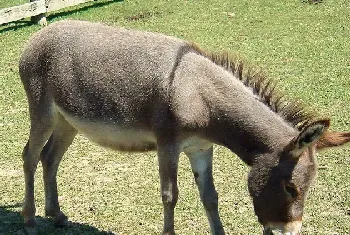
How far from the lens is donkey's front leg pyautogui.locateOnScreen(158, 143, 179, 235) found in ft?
16.9

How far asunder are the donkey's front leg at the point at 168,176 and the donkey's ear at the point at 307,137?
1030mm

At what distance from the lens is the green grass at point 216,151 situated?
622cm

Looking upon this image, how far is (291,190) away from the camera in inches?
179

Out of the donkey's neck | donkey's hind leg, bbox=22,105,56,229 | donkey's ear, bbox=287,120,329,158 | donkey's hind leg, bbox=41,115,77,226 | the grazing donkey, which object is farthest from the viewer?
Answer: donkey's hind leg, bbox=41,115,77,226

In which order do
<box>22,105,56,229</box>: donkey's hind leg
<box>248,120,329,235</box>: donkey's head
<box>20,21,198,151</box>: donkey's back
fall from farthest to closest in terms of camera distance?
<box>22,105,56,229</box>: donkey's hind leg → <box>20,21,198,151</box>: donkey's back → <box>248,120,329,235</box>: donkey's head

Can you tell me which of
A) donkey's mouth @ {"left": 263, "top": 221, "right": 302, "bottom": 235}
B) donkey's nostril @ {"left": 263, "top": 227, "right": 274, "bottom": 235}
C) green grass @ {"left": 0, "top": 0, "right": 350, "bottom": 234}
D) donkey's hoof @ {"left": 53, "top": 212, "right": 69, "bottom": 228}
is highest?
donkey's mouth @ {"left": 263, "top": 221, "right": 302, "bottom": 235}

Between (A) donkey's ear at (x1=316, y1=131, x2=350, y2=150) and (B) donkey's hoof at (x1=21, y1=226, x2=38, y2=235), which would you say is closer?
(A) donkey's ear at (x1=316, y1=131, x2=350, y2=150)

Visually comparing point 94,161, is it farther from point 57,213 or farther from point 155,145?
point 155,145

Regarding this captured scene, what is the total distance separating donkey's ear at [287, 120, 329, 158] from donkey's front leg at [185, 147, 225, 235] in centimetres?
122

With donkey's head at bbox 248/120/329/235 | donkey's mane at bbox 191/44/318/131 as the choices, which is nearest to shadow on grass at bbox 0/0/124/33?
donkey's mane at bbox 191/44/318/131

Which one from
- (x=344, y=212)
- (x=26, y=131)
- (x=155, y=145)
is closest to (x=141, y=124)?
(x=155, y=145)

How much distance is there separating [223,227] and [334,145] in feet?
5.48

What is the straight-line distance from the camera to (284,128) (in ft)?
15.5

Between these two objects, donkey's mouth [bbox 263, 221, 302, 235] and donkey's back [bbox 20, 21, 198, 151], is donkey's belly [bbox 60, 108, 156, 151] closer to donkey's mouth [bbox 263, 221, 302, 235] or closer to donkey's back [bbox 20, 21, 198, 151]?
donkey's back [bbox 20, 21, 198, 151]
